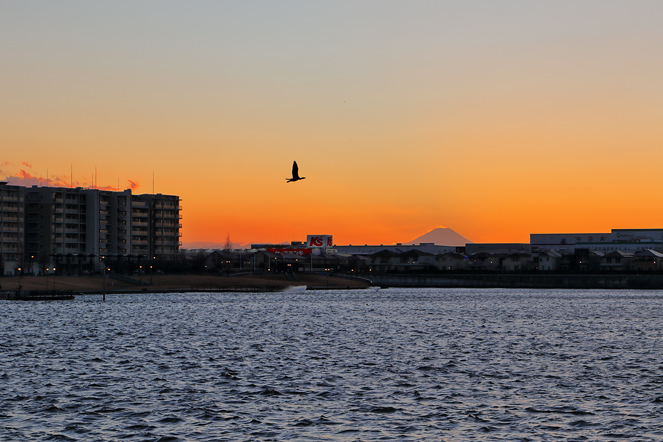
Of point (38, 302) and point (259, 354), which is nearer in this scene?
point (259, 354)

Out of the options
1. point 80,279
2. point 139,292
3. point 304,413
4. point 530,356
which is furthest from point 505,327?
point 80,279

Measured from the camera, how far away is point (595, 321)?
327ft

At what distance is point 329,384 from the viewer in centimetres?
4316

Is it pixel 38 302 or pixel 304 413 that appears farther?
pixel 38 302

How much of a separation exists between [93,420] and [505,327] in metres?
63.5

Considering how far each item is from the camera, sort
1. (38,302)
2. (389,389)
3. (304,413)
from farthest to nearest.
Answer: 1. (38,302)
2. (389,389)
3. (304,413)

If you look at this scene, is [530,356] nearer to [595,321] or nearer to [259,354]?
[259,354]

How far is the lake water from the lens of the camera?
31.4m

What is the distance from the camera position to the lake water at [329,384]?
103ft

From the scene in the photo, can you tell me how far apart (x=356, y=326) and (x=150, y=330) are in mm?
24206

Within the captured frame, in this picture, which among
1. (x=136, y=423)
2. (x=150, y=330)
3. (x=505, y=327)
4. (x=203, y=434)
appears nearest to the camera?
(x=203, y=434)

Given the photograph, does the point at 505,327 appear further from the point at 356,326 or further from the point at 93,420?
the point at 93,420

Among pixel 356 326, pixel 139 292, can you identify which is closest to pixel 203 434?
pixel 356 326

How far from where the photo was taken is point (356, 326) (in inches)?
3573
